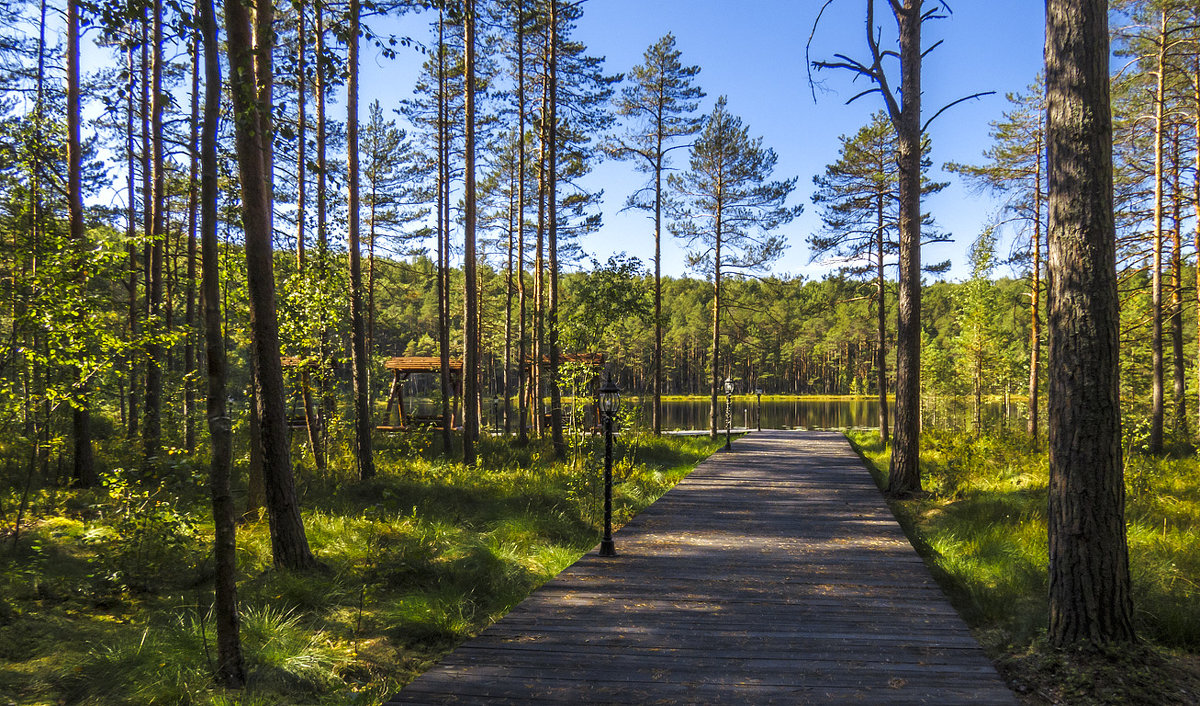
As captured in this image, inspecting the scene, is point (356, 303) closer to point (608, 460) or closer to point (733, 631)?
point (608, 460)

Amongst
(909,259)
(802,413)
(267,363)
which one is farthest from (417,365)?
(802,413)

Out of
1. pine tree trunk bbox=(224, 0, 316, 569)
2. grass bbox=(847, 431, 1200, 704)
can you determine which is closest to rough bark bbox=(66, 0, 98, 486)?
pine tree trunk bbox=(224, 0, 316, 569)

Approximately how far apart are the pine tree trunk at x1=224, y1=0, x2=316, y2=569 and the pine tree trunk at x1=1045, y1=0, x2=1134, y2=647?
19.9 feet

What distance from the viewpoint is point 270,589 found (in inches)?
198

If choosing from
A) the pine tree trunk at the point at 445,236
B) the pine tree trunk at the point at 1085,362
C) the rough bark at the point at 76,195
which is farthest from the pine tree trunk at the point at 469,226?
the pine tree trunk at the point at 1085,362

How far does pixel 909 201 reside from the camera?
28.8 feet

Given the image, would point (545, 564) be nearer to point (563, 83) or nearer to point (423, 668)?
point (423, 668)

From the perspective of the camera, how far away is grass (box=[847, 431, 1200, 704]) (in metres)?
3.17

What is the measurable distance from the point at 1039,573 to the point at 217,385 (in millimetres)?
6376

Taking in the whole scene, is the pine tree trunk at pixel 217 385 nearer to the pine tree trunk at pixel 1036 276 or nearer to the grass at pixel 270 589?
the grass at pixel 270 589

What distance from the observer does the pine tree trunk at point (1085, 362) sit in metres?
3.47

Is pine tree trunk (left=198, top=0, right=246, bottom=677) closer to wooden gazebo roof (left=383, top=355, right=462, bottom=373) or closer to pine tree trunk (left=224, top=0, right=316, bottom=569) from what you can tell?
pine tree trunk (left=224, top=0, right=316, bottom=569)

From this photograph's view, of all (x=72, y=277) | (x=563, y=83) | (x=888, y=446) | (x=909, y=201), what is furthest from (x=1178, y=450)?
(x=72, y=277)

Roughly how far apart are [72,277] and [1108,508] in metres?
9.14
